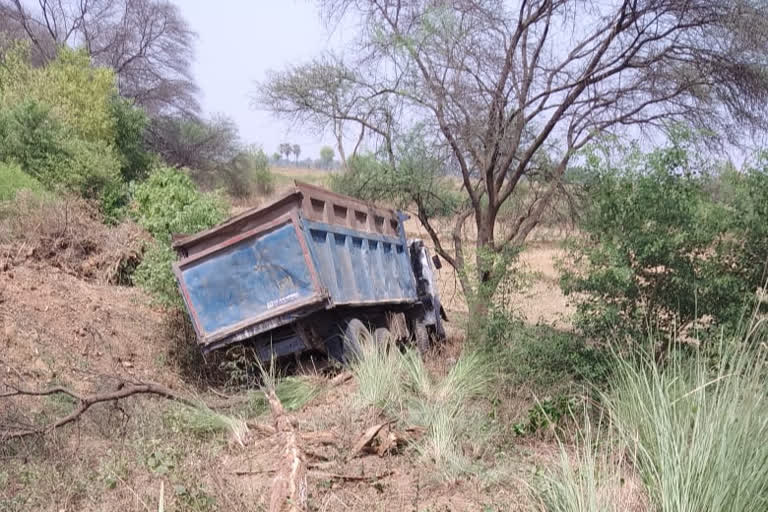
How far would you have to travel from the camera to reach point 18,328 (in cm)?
916

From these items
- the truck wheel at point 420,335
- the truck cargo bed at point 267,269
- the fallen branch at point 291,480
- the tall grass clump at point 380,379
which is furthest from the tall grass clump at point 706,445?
the truck wheel at point 420,335

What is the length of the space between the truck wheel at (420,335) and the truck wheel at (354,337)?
2629 millimetres

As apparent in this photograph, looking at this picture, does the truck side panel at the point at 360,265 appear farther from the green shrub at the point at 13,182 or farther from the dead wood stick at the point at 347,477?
the green shrub at the point at 13,182

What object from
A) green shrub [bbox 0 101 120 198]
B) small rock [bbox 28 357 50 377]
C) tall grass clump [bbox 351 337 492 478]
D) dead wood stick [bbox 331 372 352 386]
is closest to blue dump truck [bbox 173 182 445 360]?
dead wood stick [bbox 331 372 352 386]

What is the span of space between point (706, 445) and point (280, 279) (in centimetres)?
552

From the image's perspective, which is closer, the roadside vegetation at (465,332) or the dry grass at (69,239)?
the roadside vegetation at (465,332)

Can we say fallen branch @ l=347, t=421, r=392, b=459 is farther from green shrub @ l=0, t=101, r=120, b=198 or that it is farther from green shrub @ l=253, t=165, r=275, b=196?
green shrub @ l=253, t=165, r=275, b=196

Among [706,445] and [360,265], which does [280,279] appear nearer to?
[360,265]

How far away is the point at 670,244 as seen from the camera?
6.93m

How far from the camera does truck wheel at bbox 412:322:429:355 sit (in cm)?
1180

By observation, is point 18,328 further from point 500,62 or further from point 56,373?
point 500,62

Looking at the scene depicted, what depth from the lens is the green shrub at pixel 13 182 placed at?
1362 centimetres

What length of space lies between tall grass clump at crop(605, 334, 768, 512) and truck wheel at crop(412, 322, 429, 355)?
7.18 m

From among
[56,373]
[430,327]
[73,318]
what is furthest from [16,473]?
[430,327]
